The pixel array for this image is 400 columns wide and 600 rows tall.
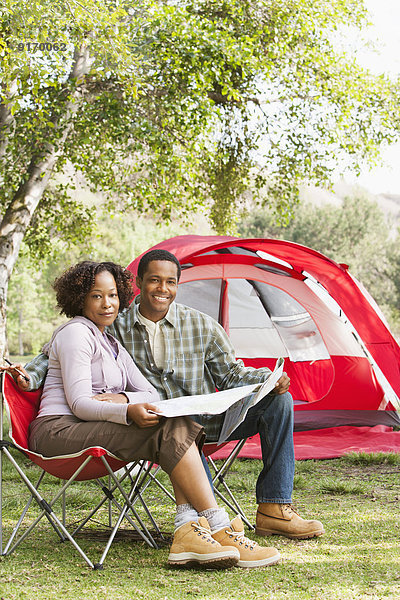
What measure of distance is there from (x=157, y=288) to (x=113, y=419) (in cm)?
68

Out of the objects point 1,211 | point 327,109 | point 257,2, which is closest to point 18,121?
point 1,211

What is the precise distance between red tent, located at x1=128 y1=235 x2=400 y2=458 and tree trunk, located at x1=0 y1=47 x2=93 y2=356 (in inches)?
79.5

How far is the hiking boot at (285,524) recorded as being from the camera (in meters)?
2.35

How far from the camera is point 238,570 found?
200 centimetres

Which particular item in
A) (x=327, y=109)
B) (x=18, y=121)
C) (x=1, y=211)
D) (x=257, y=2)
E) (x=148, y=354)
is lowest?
(x=148, y=354)

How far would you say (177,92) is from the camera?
6.10 meters

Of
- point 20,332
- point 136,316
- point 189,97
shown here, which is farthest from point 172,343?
point 20,332

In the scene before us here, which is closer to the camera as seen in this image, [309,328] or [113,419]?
[113,419]

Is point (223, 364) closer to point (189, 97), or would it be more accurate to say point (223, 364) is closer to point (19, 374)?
point (19, 374)

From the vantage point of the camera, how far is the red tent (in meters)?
4.48

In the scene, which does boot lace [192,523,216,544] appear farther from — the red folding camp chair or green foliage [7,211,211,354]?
green foliage [7,211,211,354]

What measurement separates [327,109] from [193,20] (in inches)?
76.4

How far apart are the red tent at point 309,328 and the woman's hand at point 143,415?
2.21m

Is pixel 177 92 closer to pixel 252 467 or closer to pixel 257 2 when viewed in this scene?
pixel 257 2
